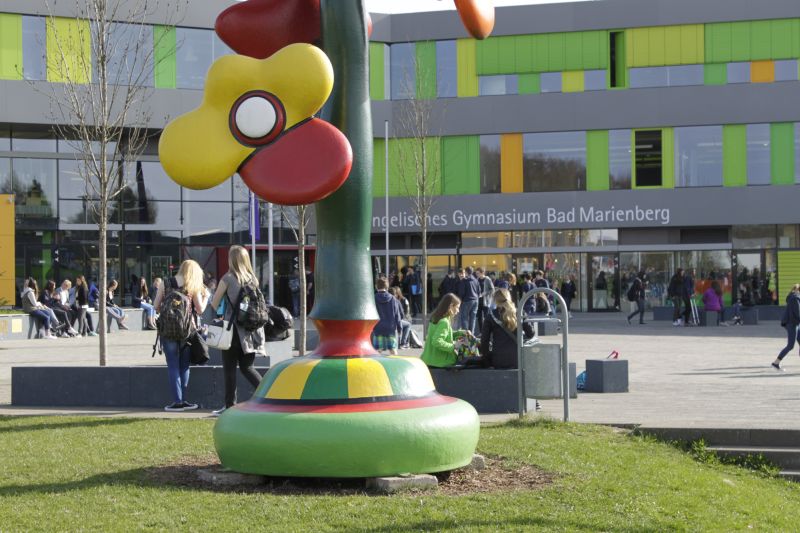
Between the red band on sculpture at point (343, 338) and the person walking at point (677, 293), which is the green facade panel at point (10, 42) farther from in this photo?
the red band on sculpture at point (343, 338)

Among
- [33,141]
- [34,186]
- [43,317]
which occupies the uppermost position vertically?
[33,141]

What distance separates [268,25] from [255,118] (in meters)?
1.15

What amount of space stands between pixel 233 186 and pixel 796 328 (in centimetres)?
2580

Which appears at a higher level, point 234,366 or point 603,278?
point 603,278

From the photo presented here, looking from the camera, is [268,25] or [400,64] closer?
[268,25]

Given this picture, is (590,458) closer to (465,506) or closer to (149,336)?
(465,506)

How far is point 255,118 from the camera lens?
7660 millimetres

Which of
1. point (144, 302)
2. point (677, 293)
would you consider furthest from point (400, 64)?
point (677, 293)

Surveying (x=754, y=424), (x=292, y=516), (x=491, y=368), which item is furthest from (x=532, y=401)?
(x=292, y=516)

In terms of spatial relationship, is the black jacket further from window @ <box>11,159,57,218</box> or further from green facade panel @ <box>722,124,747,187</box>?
green facade panel @ <box>722,124,747,187</box>

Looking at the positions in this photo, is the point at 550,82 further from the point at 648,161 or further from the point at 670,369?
the point at 670,369

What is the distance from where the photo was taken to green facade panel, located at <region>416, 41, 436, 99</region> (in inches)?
1587

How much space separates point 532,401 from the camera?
12.8m

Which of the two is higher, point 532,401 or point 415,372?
point 415,372
